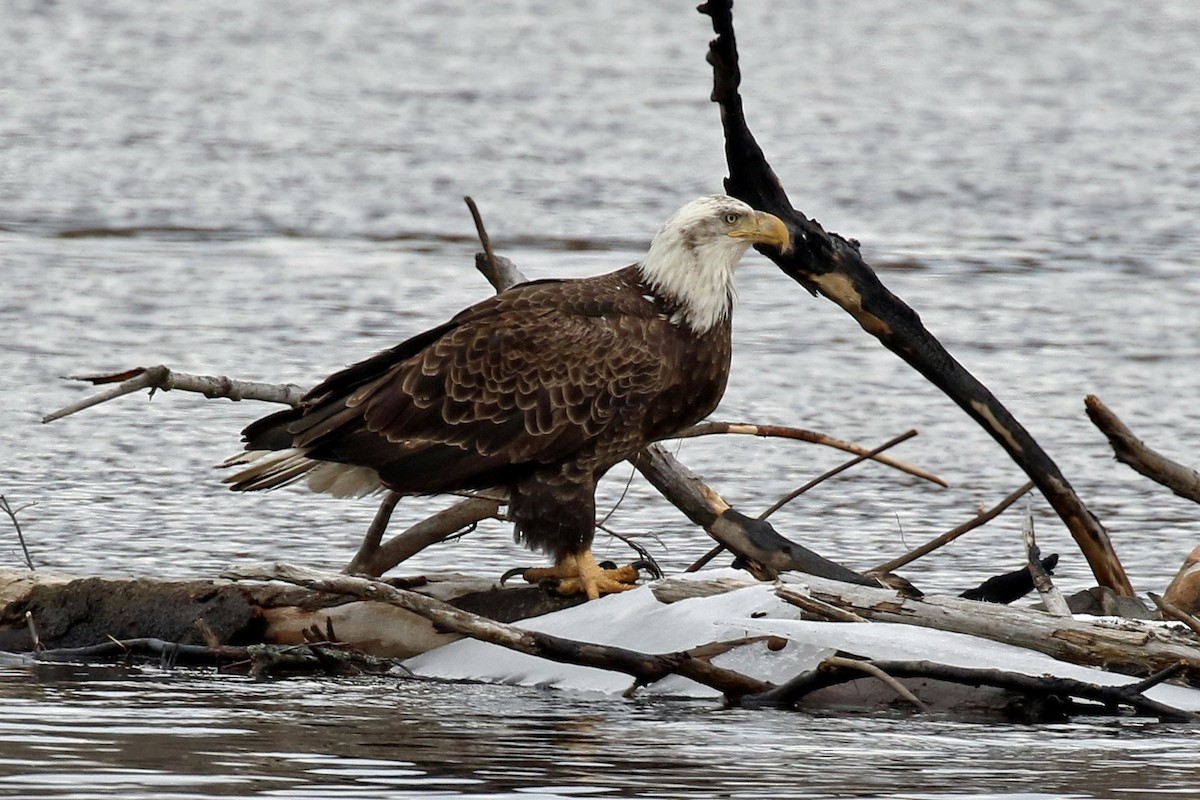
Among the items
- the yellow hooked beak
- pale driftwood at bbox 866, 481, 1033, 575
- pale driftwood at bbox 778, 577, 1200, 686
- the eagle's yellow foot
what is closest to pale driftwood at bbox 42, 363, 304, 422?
the eagle's yellow foot

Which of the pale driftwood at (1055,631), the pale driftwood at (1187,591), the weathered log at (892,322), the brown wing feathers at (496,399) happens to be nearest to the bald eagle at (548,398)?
the brown wing feathers at (496,399)

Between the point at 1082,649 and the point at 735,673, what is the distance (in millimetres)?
742

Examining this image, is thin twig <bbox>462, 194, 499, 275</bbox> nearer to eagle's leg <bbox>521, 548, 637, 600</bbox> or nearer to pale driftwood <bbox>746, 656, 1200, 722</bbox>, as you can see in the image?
eagle's leg <bbox>521, 548, 637, 600</bbox>

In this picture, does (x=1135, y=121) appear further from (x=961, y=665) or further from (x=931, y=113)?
(x=961, y=665)

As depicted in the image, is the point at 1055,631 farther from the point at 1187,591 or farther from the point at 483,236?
the point at 483,236

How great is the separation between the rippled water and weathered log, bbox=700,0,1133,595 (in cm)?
Answer: 65

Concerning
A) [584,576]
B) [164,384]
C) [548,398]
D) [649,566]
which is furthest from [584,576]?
[164,384]

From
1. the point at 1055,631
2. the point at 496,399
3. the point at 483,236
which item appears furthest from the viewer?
the point at 483,236

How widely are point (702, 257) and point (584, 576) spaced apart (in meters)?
0.88

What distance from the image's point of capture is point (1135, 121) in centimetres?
1541

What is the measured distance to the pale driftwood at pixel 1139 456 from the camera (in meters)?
5.36

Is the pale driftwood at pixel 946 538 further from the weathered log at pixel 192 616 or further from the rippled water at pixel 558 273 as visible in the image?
the weathered log at pixel 192 616

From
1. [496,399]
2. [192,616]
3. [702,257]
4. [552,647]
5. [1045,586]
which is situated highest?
[702,257]

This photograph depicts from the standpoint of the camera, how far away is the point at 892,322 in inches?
236
